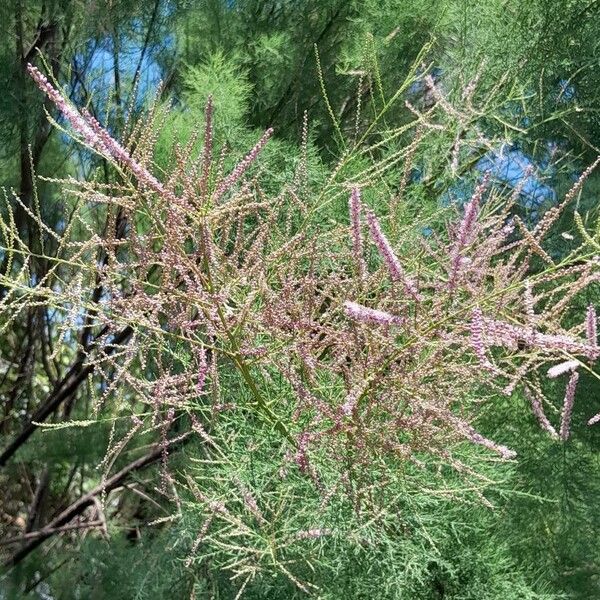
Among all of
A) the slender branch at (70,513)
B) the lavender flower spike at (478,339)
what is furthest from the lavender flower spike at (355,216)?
the slender branch at (70,513)

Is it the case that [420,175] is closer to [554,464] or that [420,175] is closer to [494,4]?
[494,4]

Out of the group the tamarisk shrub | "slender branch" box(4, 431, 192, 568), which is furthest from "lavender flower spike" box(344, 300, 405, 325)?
"slender branch" box(4, 431, 192, 568)

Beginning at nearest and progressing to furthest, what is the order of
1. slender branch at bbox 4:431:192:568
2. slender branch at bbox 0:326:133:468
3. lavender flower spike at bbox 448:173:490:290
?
lavender flower spike at bbox 448:173:490:290 → slender branch at bbox 4:431:192:568 → slender branch at bbox 0:326:133:468

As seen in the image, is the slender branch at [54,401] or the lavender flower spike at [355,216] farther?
the slender branch at [54,401]

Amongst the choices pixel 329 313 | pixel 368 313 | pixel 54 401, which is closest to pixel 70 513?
pixel 54 401

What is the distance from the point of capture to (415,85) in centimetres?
221

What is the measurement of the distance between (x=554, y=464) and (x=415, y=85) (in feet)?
3.46

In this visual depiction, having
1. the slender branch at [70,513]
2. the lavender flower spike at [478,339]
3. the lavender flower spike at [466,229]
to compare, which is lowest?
the slender branch at [70,513]

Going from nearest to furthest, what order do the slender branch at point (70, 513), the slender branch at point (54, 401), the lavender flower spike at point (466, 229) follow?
1. the lavender flower spike at point (466, 229)
2. the slender branch at point (70, 513)
3. the slender branch at point (54, 401)

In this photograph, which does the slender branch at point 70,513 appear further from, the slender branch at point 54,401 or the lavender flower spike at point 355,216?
the lavender flower spike at point 355,216

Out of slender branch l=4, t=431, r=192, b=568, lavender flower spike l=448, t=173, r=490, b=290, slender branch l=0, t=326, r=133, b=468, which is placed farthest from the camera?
slender branch l=0, t=326, r=133, b=468

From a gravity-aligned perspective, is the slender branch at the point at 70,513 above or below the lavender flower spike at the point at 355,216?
below

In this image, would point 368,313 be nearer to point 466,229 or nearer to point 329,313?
point 466,229

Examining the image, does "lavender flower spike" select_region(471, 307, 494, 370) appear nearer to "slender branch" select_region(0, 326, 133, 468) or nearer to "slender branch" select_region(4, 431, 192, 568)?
"slender branch" select_region(4, 431, 192, 568)
